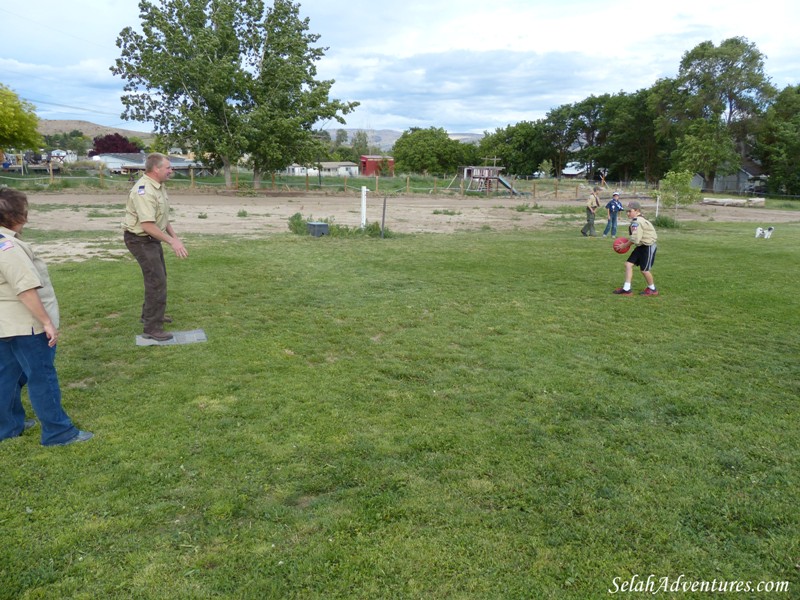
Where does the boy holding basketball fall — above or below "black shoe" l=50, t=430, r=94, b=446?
above

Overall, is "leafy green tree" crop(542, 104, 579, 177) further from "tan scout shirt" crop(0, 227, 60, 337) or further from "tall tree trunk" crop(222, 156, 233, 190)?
"tan scout shirt" crop(0, 227, 60, 337)

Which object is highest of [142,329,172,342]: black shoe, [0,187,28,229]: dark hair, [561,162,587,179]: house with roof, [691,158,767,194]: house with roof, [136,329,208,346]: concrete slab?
[561,162,587,179]: house with roof

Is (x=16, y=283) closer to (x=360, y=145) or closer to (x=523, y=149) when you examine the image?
(x=523, y=149)

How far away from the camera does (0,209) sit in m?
3.51

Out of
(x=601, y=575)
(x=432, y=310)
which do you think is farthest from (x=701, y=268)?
(x=601, y=575)

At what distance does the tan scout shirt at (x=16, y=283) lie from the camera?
340 centimetres

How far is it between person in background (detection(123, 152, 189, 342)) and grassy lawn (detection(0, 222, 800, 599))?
407 mm

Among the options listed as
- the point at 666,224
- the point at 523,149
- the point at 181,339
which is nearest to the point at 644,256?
the point at 181,339

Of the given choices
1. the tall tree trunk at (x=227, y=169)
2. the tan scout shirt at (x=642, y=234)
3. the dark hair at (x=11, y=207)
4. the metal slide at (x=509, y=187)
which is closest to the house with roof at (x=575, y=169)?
the metal slide at (x=509, y=187)

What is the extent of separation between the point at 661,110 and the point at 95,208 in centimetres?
5771

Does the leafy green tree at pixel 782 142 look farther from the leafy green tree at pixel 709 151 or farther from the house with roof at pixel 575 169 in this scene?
the house with roof at pixel 575 169

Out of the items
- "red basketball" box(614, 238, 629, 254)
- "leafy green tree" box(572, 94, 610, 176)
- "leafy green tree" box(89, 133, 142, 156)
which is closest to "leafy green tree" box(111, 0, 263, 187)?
"red basketball" box(614, 238, 629, 254)

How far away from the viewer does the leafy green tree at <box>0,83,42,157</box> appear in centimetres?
4131

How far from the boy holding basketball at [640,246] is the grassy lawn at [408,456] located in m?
1.29
